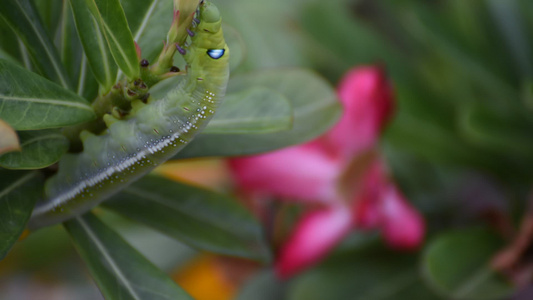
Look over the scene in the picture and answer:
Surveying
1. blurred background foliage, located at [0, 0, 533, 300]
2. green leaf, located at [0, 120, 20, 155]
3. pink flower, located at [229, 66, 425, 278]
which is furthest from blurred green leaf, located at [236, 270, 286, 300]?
green leaf, located at [0, 120, 20, 155]

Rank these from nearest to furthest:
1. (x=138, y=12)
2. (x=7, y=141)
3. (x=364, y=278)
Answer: (x=7, y=141) < (x=138, y=12) < (x=364, y=278)

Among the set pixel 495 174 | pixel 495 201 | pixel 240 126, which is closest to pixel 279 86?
pixel 240 126

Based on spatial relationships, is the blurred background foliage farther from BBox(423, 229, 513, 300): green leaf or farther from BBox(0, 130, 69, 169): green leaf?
BBox(0, 130, 69, 169): green leaf

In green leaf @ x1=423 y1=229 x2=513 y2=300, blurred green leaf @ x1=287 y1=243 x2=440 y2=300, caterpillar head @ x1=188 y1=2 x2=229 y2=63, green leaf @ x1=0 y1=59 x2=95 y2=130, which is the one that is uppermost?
caterpillar head @ x1=188 y1=2 x2=229 y2=63

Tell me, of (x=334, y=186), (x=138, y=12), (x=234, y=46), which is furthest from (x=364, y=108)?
(x=138, y=12)

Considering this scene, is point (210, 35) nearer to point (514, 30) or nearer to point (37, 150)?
point (37, 150)

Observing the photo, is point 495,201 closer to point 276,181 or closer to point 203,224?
point 276,181

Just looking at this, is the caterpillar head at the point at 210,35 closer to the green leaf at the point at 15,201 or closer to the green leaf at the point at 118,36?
the green leaf at the point at 118,36
